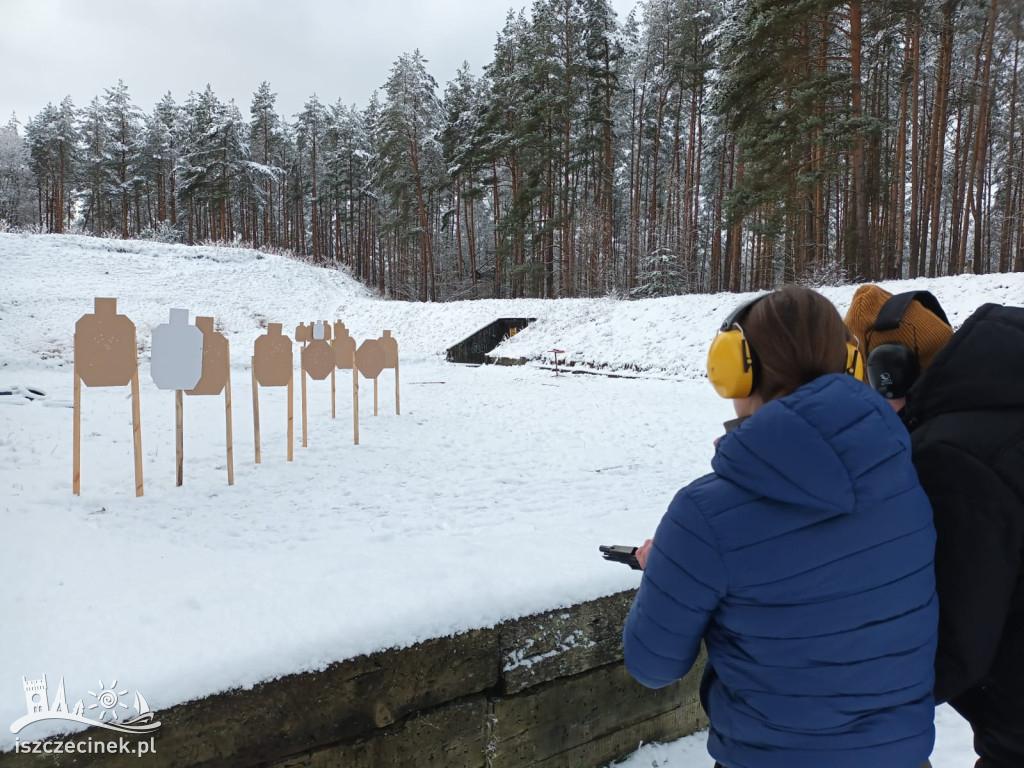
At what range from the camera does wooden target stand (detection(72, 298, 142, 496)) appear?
4.18m

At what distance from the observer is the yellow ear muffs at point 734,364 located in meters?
1.12

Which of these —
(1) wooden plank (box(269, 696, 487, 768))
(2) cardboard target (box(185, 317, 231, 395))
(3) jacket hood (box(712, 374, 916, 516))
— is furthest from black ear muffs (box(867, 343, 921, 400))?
(2) cardboard target (box(185, 317, 231, 395))

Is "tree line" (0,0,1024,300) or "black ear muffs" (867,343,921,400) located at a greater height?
"tree line" (0,0,1024,300)

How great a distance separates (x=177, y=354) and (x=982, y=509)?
496cm

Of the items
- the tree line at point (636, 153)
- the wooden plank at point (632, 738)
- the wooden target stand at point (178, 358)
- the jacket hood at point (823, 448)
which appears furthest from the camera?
the tree line at point (636, 153)

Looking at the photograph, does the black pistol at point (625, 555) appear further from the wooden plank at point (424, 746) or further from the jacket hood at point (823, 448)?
the wooden plank at point (424, 746)

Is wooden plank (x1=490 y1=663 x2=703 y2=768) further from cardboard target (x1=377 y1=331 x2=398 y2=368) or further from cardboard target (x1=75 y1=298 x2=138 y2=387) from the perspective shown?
cardboard target (x1=377 y1=331 x2=398 y2=368)

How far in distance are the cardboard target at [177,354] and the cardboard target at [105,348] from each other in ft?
0.58

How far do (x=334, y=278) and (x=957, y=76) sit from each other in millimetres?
25227

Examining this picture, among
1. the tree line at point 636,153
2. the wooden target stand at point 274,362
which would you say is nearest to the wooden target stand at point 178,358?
the wooden target stand at point 274,362

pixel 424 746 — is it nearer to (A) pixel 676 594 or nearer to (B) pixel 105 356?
(A) pixel 676 594

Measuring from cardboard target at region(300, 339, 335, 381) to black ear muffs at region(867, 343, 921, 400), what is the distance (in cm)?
622

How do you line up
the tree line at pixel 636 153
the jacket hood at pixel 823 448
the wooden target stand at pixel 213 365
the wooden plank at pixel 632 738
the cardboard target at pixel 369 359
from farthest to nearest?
1. the tree line at pixel 636 153
2. the cardboard target at pixel 369 359
3. the wooden target stand at pixel 213 365
4. the wooden plank at pixel 632 738
5. the jacket hood at pixel 823 448

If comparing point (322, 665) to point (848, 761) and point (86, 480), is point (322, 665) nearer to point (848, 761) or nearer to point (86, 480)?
point (848, 761)
